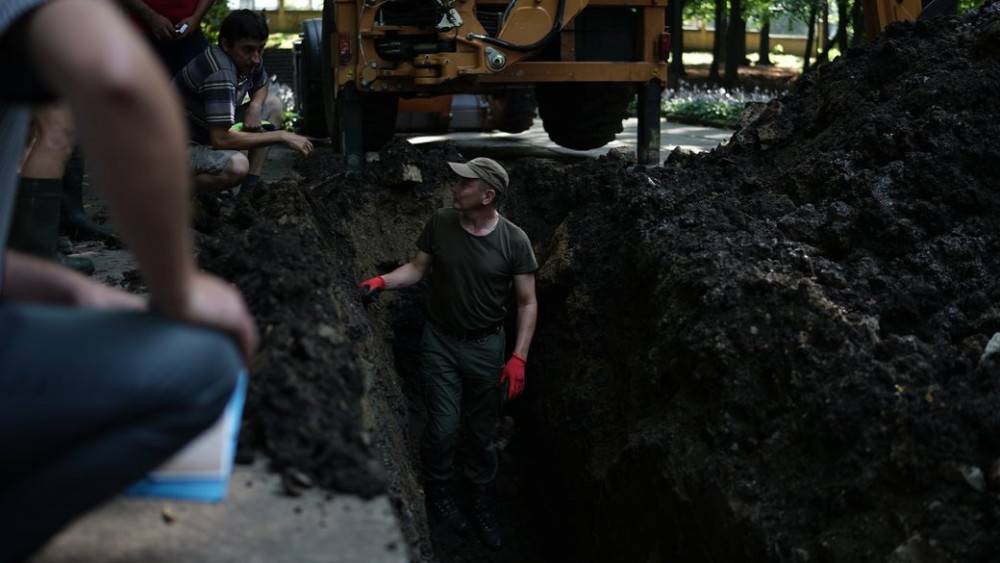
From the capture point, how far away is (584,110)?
10984 mm

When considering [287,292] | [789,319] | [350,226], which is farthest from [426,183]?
[287,292]

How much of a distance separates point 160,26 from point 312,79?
18.9ft

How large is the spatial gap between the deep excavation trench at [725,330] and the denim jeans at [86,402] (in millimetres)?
893

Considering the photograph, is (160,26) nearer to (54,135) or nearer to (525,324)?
(54,135)

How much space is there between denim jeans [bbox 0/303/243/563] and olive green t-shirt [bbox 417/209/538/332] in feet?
14.4

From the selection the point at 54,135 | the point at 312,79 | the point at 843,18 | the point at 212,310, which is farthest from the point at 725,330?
the point at 843,18

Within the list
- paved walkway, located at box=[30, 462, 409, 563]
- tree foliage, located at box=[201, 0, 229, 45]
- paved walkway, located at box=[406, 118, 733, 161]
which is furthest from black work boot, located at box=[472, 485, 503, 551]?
tree foliage, located at box=[201, 0, 229, 45]

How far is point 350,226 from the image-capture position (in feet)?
25.4

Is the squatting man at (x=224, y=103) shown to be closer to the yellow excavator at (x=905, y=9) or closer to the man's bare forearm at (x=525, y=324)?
the man's bare forearm at (x=525, y=324)

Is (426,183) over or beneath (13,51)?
beneath

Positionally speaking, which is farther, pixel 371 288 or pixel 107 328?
pixel 371 288

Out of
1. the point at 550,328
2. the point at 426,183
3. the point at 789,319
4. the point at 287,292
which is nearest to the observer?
the point at 287,292

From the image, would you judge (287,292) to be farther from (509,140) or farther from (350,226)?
(509,140)

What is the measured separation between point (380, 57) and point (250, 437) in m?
5.94
